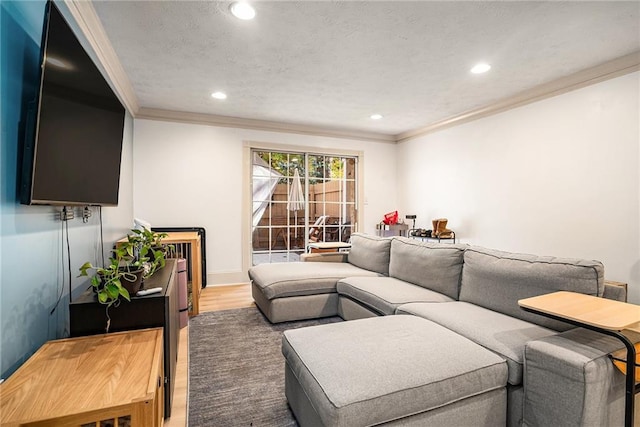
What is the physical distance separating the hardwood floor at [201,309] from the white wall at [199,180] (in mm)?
355

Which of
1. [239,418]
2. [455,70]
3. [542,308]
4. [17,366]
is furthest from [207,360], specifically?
[455,70]

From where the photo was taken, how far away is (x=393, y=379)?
1.32 meters

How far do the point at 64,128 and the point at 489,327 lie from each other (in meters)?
2.46

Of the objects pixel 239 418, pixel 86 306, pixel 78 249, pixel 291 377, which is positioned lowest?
pixel 239 418

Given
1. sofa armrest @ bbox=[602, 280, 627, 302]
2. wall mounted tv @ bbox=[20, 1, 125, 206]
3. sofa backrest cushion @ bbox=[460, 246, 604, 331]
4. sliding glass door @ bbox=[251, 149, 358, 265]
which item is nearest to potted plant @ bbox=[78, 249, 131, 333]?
wall mounted tv @ bbox=[20, 1, 125, 206]

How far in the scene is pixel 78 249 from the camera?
1.98 metres

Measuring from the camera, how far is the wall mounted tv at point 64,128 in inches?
50.8

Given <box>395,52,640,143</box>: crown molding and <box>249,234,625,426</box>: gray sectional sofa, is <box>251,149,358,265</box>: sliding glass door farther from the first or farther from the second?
<box>249,234,625,426</box>: gray sectional sofa


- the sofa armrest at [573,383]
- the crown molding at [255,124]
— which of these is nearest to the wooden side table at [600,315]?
the sofa armrest at [573,383]

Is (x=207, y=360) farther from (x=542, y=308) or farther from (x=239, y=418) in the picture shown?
(x=542, y=308)

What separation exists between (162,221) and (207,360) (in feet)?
8.64

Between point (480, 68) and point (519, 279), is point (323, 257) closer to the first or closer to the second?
point (519, 279)

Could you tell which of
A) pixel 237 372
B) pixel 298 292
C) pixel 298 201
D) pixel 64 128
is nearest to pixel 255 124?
pixel 298 201

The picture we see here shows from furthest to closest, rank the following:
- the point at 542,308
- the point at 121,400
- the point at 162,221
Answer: the point at 162,221 → the point at 542,308 → the point at 121,400
